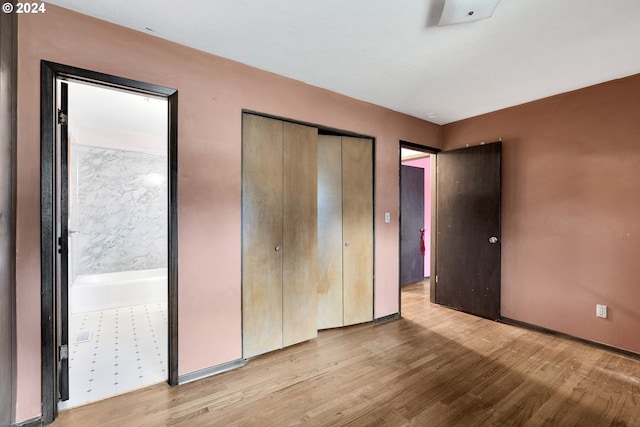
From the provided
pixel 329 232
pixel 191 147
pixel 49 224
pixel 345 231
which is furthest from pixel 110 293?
pixel 345 231

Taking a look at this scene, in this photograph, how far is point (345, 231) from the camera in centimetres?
314

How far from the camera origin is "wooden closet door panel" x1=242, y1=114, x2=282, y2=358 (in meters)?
2.39

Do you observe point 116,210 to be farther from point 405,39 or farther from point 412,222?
point 412,222

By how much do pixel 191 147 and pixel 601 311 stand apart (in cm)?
398

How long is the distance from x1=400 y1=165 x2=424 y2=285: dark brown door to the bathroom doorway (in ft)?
12.5

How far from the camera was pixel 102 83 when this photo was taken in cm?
184

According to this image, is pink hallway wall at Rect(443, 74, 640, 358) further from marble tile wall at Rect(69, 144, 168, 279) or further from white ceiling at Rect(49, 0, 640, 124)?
marble tile wall at Rect(69, 144, 168, 279)

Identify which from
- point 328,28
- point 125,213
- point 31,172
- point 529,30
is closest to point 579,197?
point 529,30

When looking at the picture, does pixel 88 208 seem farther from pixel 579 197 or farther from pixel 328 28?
pixel 579 197

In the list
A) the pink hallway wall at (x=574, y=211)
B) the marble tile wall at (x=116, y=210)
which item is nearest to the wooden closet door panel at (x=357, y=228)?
the pink hallway wall at (x=574, y=211)

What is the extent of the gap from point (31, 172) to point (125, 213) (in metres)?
3.33

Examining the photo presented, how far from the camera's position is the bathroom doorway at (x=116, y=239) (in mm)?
2432

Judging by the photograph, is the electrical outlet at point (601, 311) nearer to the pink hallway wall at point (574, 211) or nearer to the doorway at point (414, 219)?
the pink hallway wall at point (574, 211)

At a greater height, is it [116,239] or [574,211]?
[574,211]
